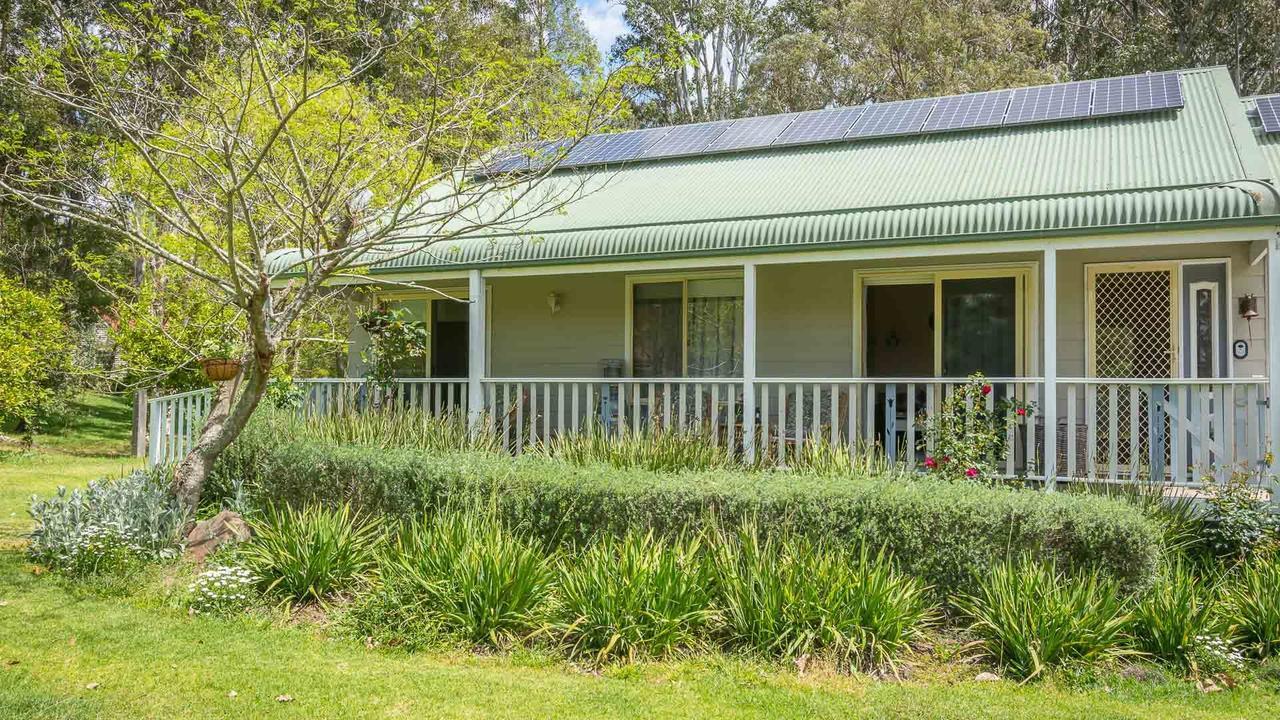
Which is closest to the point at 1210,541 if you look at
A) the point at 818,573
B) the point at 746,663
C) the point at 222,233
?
the point at 818,573

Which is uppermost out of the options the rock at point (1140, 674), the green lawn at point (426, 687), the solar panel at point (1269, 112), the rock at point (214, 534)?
the solar panel at point (1269, 112)

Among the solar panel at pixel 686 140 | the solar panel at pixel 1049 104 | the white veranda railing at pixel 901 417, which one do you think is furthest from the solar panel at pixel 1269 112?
the solar panel at pixel 686 140

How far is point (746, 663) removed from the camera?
5.59 metres

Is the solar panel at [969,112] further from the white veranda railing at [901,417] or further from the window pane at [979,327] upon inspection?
the white veranda railing at [901,417]

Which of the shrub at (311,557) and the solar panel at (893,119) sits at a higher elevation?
the solar panel at (893,119)

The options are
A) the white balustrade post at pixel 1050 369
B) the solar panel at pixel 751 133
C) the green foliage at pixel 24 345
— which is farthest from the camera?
the green foliage at pixel 24 345

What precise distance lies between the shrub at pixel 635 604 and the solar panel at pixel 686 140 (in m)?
7.35

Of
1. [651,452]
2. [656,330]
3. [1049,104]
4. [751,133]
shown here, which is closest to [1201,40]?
[1049,104]

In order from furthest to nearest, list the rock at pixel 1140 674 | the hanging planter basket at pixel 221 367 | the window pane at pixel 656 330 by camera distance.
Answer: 1. the window pane at pixel 656 330
2. the hanging planter basket at pixel 221 367
3. the rock at pixel 1140 674

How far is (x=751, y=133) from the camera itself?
12.6 meters

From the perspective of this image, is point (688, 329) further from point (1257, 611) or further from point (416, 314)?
point (1257, 611)

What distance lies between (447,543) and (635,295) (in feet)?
19.5

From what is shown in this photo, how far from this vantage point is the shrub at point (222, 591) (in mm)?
6586

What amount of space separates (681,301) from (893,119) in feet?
11.8
